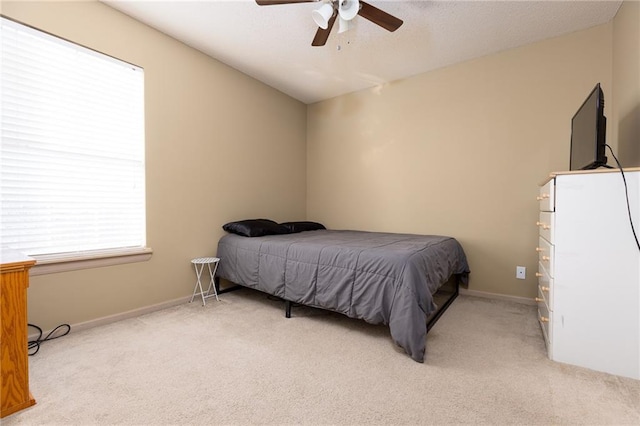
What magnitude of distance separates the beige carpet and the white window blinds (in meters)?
0.78

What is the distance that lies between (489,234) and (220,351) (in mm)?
2760

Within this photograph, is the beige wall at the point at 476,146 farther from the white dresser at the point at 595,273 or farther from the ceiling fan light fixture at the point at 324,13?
the ceiling fan light fixture at the point at 324,13

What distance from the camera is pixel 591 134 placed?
172 centimetres

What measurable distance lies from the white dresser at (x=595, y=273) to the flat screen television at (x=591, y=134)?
0.45ft

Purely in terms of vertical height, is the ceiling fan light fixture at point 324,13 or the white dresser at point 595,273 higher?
the ceiling fan light fixture at point 324,13

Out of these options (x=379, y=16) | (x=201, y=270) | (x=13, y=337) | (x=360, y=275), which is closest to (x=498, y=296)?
(x=360, y=275)

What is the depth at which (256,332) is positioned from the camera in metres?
2.21

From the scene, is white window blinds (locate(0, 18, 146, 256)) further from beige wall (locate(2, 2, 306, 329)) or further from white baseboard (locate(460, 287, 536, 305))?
white baseboard (locate(460, 287, 536, 305))

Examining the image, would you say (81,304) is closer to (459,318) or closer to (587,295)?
(459,318)

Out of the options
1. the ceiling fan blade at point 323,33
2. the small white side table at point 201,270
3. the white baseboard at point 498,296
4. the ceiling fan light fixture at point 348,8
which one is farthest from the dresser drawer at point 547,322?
the small white side table at point 201,270

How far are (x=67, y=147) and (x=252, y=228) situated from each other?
1.61 m

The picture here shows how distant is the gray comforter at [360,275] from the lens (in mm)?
1846

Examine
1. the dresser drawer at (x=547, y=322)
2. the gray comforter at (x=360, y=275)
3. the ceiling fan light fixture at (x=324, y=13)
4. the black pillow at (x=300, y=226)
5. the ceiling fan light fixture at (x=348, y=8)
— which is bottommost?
the dresser drawer at (x=547, y=322)

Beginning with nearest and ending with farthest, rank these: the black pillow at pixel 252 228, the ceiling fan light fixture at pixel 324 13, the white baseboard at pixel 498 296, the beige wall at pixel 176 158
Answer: the ceiling fan light fixture at pixel 324 13 → the beige wall at pixel 176 158 → the white baseboard at pixel 498 296 → the black pillow at pixel 252 228
